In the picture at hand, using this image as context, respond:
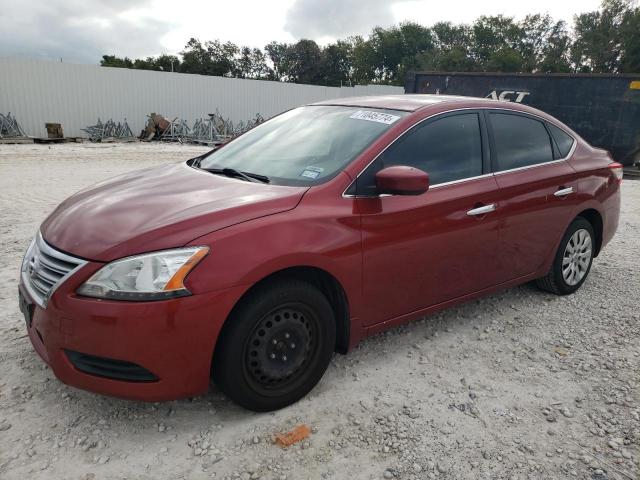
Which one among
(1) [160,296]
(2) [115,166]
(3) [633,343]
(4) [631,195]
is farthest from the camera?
(2) [115,166]

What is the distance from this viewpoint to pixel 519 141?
3.79 m

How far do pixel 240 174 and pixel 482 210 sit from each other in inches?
63.7

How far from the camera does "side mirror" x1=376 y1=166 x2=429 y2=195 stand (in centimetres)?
266

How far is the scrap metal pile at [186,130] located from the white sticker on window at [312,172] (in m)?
16.4

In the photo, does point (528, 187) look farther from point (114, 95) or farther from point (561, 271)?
point (114, 95)

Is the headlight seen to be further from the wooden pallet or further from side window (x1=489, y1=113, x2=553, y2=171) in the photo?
the wooden pallet

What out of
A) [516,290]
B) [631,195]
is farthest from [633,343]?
[631,195]

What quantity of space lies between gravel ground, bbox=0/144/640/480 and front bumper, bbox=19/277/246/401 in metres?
0.31

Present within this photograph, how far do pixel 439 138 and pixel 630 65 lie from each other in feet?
181

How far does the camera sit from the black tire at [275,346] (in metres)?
2.38

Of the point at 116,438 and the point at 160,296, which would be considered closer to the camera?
the point at 160,296

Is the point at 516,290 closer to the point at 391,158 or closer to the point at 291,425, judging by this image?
the point at 391,158

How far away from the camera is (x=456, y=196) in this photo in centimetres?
319

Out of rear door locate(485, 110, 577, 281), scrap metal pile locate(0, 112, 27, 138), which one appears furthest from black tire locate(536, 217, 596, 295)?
scrap metal pile locate(0, 112, 27, 138)
